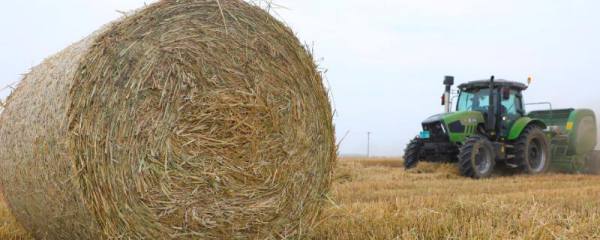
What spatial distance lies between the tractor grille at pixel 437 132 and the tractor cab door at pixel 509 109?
1.13 metres

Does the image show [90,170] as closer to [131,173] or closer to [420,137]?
[131,173]

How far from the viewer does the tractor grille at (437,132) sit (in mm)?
9852

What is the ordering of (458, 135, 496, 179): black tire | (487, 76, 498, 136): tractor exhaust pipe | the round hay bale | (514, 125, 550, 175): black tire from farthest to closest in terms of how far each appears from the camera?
(514, 125, 550, 175): black tire < (487, 76, 498, 136): tractor exhaust pipe < (458, 135, 496, 179): black tire < the round hay bale

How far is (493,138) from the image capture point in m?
10.2

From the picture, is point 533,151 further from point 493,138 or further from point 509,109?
point 493,138

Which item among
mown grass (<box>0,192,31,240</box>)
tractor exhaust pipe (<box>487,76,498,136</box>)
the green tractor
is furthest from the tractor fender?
mown grass (<box>0,192,31,240</box>)

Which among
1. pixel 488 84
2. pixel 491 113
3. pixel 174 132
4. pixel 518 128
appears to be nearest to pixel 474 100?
pixel 488 84

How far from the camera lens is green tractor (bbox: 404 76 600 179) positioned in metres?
9.43

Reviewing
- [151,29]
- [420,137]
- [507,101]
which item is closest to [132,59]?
[151,29]

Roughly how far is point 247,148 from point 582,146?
993 cm

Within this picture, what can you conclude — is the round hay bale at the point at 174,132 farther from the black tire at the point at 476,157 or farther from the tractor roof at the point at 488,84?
the tractor roof at the point at 488,84

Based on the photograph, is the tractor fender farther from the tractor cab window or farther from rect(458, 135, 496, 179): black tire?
rect(458, 135, 496, 179): black tire

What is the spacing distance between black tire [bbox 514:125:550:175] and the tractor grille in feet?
4.60

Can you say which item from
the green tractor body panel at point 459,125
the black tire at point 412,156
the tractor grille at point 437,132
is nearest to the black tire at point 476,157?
the green tractor body panel at point 459,125
